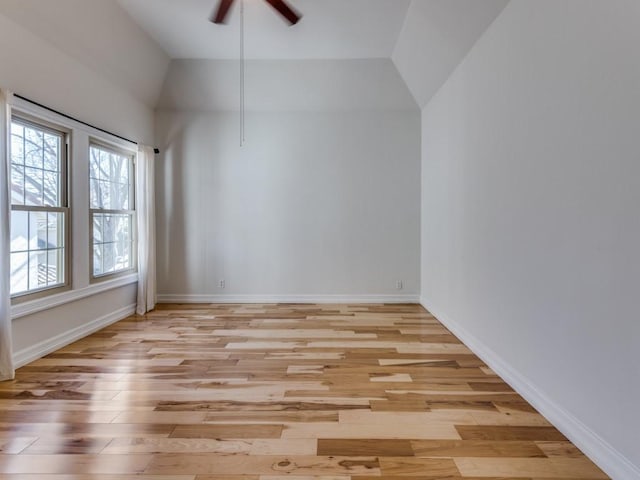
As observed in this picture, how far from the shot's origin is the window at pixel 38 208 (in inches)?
125

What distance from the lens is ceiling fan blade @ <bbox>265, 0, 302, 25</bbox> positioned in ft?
9.22

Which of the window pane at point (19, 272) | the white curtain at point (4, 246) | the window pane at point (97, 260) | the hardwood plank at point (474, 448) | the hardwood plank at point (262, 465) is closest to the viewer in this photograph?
the hardwood plank at point (262, 465)

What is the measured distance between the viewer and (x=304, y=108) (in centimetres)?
543

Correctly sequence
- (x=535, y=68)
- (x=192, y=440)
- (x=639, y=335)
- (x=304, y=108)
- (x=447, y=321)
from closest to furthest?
(x=639, y=335) < (x=192, y=440) < (x=535, y=68) < (x=447, y=321) < (x=304, y=108)

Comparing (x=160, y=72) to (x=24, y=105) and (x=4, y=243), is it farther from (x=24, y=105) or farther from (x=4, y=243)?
(x=4, y=243)

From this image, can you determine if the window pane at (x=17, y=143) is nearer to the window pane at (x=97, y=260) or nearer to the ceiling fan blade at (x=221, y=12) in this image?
the window pane at (x=97, y=260)

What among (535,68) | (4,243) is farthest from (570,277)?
(4,243)

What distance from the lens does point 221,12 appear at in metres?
2.89

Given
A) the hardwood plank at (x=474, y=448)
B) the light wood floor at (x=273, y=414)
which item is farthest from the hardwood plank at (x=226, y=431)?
the hardwood plank at (x=474, y=448)

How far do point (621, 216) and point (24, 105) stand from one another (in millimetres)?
4198

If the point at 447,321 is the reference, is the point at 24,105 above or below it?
above

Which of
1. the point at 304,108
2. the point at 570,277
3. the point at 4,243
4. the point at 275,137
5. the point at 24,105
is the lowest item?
the point at 570,277

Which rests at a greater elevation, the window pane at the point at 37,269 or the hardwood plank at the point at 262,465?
the window pane at the point at 37,269

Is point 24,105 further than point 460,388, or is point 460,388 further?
point 24,105
